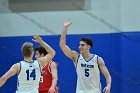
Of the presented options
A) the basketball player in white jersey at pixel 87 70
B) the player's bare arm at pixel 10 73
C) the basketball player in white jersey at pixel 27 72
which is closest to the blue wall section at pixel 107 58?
the basketball player in white jersey at pixel 87 70

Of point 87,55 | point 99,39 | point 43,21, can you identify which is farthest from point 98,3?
point 87,55

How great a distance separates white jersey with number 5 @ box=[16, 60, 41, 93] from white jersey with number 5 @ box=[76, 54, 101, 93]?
1.09 meters

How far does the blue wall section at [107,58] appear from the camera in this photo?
30.4 feet

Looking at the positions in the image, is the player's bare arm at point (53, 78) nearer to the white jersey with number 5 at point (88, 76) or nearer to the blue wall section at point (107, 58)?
the white jersey with number 5 at point (88, 76)

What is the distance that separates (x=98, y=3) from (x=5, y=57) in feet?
9.57

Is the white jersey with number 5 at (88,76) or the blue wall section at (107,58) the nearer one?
the white jersey with number 5 at (88,76)

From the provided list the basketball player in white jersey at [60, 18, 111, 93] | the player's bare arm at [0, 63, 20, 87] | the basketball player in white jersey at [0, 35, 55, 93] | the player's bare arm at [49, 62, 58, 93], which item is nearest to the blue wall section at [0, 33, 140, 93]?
the player's bare arm at [49, 62, 58, 93]

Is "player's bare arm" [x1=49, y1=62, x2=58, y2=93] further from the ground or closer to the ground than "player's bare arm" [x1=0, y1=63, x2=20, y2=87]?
closer to the ground

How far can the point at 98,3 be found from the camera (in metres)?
9.57

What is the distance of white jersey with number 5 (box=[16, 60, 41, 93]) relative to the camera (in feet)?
17.3

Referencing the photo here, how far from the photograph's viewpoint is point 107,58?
9.45 m

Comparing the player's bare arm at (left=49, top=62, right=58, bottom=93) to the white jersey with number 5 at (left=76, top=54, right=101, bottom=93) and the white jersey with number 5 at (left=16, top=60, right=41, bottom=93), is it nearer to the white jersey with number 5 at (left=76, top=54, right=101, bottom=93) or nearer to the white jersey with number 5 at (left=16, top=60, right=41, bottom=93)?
the white jersey with number 5 at (left=76, top=54, right=101, bottom=93)

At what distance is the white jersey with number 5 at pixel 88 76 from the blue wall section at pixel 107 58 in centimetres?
315

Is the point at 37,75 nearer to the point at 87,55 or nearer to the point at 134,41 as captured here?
the point at 87,55
